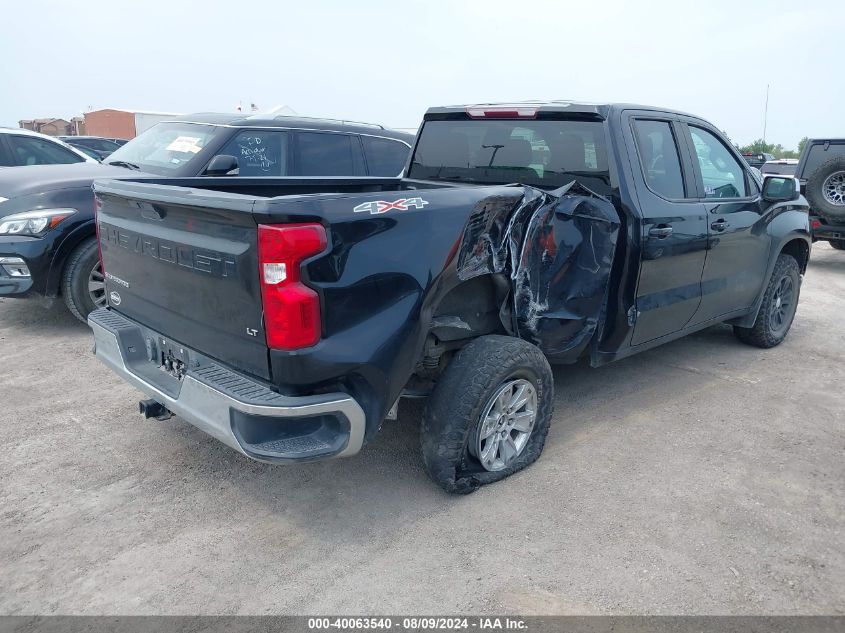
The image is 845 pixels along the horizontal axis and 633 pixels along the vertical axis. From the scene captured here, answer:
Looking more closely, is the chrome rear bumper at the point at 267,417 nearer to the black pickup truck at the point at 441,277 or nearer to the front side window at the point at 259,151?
the black pickup truck at the point at 441,277

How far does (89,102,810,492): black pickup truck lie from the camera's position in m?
2.68

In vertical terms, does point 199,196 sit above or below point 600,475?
above

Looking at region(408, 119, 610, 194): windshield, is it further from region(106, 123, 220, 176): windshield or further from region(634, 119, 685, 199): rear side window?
region(106, 123, 220, 176): windshield

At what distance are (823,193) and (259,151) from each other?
809 centimetres

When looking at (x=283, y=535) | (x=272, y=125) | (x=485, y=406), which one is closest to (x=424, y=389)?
(x=485, y=406)

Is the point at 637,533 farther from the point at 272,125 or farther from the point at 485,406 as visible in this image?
the point at 272,125

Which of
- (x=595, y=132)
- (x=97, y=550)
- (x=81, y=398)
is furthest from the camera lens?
(x=81, y=398)

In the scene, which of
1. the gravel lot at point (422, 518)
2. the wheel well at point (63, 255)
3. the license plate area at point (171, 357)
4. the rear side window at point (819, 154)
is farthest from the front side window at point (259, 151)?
the rear side window at point (819, 154)

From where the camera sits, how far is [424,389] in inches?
138

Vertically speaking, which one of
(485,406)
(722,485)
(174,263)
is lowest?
(722,485)

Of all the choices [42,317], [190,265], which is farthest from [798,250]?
[42,317]

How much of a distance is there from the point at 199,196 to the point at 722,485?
297 cm

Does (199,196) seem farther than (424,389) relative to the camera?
No

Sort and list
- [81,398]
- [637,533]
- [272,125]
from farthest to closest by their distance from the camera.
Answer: [272,125], [81,398], [637,533]
